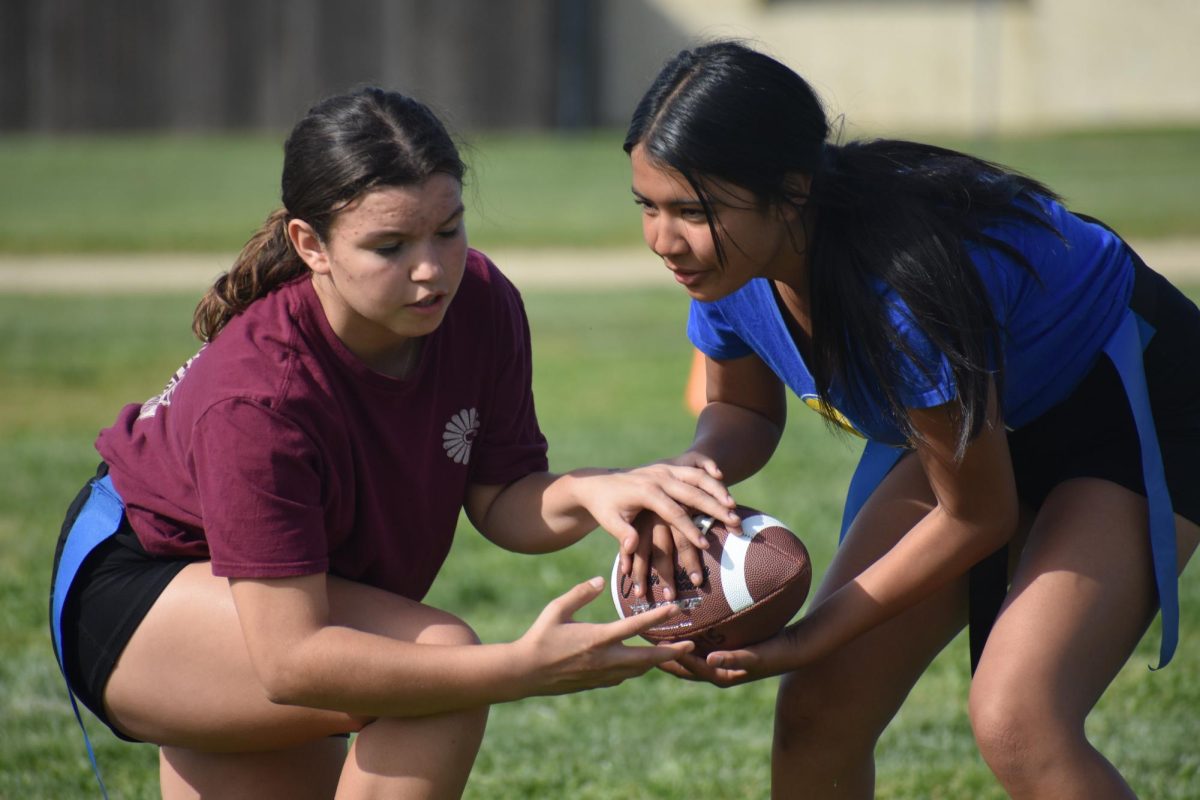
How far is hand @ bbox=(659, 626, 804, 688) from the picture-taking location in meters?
2.74

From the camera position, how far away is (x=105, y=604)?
2.64 metres

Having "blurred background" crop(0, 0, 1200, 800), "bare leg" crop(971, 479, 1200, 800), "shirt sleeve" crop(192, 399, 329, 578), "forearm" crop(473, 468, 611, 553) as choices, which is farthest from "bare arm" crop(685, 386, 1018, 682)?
"shirt sleeve" crop(192, 399, 329, 578)

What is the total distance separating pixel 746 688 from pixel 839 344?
2146 millimetres

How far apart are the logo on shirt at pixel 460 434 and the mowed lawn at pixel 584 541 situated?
1.31 ft

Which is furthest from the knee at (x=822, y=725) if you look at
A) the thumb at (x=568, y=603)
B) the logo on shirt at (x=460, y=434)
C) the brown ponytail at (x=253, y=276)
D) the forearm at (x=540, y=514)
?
the brown ponytail at (x=253, y=276)

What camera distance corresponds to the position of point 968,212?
8.91ft

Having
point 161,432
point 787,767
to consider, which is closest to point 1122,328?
point 787,767

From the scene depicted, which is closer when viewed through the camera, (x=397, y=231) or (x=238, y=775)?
(x=397, y=231)

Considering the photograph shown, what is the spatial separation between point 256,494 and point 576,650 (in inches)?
24.1

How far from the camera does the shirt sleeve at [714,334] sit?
10.4ft

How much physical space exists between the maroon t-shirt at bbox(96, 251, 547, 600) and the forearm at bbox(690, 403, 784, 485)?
1.39ft

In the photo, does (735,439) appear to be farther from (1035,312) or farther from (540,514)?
(1035,312)

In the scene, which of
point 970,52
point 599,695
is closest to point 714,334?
point 599,695

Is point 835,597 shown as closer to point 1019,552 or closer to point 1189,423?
point 1019,552
